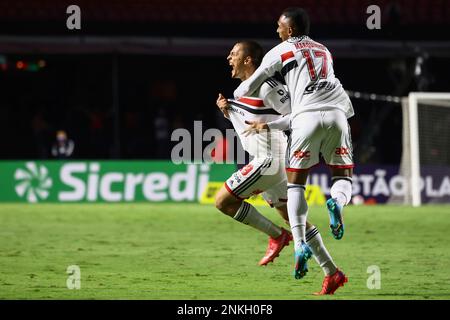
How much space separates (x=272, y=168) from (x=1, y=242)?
4933mm

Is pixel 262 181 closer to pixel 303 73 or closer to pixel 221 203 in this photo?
pixel 221 203

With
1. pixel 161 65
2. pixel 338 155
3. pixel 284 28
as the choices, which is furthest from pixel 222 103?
pixel 161 65

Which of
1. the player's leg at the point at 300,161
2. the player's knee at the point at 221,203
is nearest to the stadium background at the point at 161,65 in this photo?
the player's knee at the point at 221,203

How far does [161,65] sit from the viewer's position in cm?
2766

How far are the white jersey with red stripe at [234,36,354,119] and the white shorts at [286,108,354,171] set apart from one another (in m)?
0.07

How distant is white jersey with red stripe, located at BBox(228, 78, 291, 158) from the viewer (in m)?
9.40

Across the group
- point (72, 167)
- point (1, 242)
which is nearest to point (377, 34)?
point (72, 167)

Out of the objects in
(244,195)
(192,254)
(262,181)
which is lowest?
(192,254)

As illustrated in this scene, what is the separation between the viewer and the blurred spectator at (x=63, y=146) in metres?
23.5

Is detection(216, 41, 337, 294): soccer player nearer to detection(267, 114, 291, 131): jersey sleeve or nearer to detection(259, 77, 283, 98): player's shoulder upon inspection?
detection(259, 77, 283, 98): player's shoulder

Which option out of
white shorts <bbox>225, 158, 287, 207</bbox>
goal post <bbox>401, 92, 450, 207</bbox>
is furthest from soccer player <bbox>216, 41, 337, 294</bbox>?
goal post <bbox>401, 92, 450, 207</bbox>

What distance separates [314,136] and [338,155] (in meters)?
0.34

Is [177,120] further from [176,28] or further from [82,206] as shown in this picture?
[82,206]
